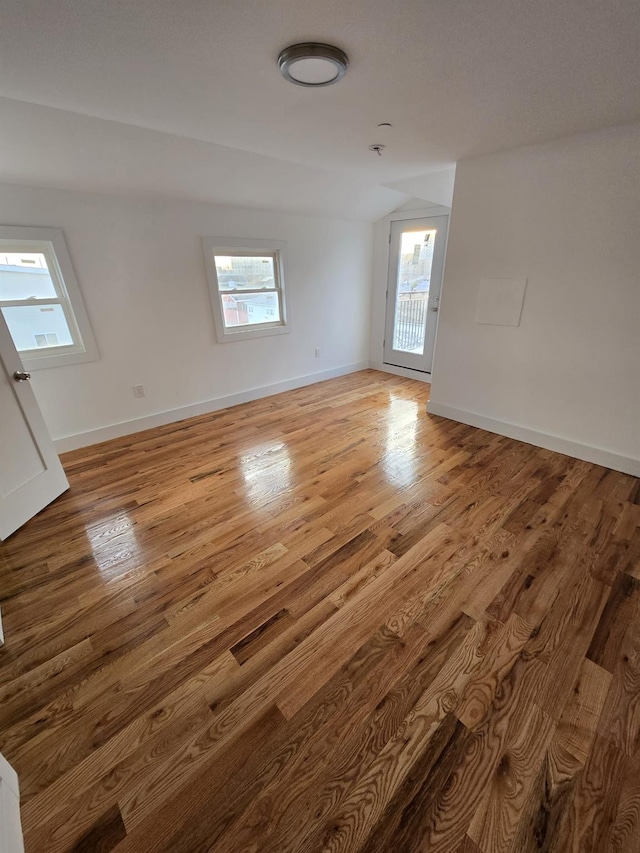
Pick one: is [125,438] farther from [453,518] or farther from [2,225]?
[453,518]

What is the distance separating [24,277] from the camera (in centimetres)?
267

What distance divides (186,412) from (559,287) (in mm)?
3720

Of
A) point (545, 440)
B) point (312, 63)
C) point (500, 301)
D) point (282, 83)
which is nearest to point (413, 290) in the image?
point (500, 301)

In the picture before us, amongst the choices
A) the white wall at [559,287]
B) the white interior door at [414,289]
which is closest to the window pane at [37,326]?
the white wall at [559,287]

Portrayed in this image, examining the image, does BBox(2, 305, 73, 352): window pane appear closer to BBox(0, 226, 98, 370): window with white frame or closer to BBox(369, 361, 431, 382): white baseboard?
BBox(0, 226, 98, 370): window with white frame

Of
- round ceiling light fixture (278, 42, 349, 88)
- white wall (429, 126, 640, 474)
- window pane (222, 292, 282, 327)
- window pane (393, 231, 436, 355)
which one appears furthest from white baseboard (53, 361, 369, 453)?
round ceiling light fixture (278, 42, 349, 88)

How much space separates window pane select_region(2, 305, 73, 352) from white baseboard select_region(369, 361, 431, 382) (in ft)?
13.2

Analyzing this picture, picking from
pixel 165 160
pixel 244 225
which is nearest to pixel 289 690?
pixel 165 160

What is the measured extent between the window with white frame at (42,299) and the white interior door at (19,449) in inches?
28.5

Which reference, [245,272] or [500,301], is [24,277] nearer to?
[245,272]

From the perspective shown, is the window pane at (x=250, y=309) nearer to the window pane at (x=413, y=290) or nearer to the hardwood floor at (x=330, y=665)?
the window pane at (x=413, y=290)

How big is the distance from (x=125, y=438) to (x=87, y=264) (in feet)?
5.26

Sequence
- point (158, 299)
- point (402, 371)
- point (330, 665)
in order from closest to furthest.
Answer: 1. point (330, 665)
2. point (158, 299)
3. point (402, 371)

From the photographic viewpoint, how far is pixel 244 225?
3.63 metres
